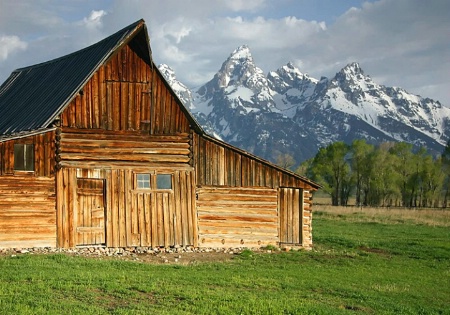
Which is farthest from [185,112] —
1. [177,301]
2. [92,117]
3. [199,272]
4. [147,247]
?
[177,301]

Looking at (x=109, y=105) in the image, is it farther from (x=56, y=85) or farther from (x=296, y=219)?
(x=296, y=219)

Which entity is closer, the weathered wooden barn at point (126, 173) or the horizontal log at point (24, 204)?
the horizontal log at point (24, 204)

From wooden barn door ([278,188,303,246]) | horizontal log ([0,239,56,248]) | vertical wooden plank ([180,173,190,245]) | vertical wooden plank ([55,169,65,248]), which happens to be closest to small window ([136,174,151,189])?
vertical wooden plank ([180,173,190,245])

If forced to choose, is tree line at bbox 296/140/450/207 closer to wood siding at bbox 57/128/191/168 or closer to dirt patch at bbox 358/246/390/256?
dirt patch at bbox 358/246/390/256

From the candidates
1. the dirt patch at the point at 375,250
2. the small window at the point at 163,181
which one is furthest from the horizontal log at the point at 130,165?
the dirt patch at the point at 375,250

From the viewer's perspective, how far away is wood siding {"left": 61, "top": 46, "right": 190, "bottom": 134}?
25.3 meters

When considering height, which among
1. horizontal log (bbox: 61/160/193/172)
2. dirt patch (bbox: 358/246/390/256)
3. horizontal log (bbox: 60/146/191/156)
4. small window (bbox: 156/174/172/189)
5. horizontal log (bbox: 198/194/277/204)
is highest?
horizontal log (bbox: 60/146/191/156)

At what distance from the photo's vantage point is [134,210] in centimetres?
2588

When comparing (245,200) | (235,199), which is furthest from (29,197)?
(245,200)

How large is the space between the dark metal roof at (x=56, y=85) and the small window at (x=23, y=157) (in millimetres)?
585

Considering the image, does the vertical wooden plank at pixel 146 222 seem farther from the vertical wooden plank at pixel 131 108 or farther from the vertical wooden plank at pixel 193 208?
the vertical wooden plank at pixel 131 108

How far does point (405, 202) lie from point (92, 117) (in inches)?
3362

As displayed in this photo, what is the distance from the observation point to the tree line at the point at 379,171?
3856 inches

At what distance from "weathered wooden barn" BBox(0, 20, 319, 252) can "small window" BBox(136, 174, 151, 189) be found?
5 centimetres
